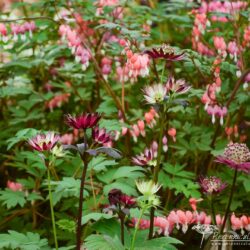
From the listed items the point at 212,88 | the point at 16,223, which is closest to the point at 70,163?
the point at 16,223

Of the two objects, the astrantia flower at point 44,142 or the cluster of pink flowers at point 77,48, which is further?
the cluster of pink flowers at point 77,48

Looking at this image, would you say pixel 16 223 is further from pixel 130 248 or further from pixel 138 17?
pixel 138 17

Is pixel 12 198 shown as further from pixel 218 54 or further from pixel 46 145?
pixel 218 54

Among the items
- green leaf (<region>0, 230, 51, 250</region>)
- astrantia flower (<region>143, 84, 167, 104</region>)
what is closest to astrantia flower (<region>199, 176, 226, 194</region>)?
astrantia flower (<region>143, 84, 167, 104</region>)

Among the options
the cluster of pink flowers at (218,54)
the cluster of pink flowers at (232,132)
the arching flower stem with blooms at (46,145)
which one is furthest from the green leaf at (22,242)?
the cluster of pink flowers at (232,132)

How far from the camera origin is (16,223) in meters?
2.24

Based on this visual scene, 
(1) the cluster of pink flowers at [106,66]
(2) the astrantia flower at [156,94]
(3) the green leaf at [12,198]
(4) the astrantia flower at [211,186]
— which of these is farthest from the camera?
(1) the cluster of pink flowers at [106,66]

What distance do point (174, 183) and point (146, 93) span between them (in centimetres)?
69

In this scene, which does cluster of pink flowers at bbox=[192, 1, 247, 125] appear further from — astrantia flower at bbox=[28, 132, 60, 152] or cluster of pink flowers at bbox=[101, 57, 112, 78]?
astrantia flower at bbox=[28, 132, 60, 152]

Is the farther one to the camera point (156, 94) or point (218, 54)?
point (218, 54)

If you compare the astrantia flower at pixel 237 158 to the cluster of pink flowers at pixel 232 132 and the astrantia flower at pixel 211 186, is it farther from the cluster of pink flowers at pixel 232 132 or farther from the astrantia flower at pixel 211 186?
the cluster of pink flowers at pixel 232 132

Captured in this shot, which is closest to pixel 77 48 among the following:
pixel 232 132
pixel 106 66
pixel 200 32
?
pixel 106 66

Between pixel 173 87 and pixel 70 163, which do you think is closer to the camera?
pixel 173 87

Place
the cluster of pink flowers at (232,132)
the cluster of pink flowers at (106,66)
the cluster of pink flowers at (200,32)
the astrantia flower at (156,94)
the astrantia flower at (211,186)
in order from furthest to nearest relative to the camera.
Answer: the cluster of pink flowers at (106,66), the cluster of pink flowers at (200,32), the cluster of pink flowers at (232,132), the astrantia flower at (211,186), the astrantia flower at (156,94)
